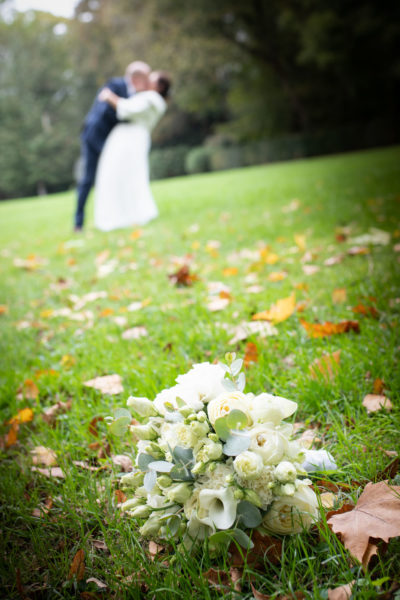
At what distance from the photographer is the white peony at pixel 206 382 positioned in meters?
0.86

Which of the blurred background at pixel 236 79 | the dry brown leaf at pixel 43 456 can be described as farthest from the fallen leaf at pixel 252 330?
the blurred background at pixel 236 79

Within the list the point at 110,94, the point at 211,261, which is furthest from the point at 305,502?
the point at 110,94

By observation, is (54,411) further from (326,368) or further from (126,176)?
(126,176)

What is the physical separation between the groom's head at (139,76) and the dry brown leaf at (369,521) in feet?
20.3

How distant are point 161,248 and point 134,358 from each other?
7.79 ft

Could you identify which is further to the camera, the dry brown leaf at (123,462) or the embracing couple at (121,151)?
the embracing couple at (121,151)

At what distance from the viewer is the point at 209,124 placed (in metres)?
30.0

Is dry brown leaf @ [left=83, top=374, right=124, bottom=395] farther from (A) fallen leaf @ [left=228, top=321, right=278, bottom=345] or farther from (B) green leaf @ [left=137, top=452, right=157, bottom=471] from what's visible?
(B) green leaf @ [left=137, top=452, right=157, bottom=471]

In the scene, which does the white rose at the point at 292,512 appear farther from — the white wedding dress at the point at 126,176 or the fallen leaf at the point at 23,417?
the white wedding dress at the point at 126,176

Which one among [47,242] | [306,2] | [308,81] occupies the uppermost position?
[306,2]

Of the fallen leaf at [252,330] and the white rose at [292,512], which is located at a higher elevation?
the white rose at [292,512]

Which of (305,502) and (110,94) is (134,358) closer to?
(305,502)

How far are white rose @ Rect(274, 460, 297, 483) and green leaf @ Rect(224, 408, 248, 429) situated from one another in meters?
0.10

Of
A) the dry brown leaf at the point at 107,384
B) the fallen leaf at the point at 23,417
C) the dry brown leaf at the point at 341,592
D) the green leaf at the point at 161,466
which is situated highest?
the green leaf at the point at 161,466
